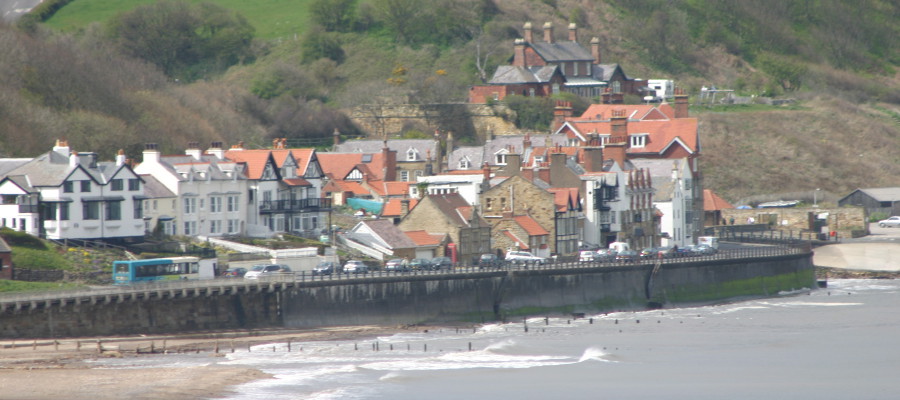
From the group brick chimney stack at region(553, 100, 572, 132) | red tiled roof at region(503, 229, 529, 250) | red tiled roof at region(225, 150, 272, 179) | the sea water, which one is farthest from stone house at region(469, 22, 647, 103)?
the sea water

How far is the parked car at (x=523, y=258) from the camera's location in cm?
8325

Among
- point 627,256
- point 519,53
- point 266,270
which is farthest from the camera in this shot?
point 519,53

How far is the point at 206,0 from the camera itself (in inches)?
6575

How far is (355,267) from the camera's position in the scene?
7812cm

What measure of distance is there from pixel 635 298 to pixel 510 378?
92.9 ft

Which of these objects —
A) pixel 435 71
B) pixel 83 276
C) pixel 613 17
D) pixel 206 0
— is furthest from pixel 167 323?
pixel 613 17

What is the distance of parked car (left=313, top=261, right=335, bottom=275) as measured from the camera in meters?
74.0

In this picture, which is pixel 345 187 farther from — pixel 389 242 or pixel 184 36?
pixel 184 36

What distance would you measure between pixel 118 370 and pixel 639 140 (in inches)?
2453

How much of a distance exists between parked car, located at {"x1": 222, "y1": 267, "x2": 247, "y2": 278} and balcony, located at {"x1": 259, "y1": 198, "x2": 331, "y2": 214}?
14321 mm

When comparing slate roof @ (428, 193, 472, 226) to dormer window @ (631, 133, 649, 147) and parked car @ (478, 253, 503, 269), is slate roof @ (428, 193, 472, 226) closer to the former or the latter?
parked car @ (478, 253, 503, 269)

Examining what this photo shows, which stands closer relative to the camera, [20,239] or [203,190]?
[20,239]

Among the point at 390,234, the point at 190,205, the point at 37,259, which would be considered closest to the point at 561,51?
the point at 390,234

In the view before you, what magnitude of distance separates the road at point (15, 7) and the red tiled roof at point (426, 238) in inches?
2991
